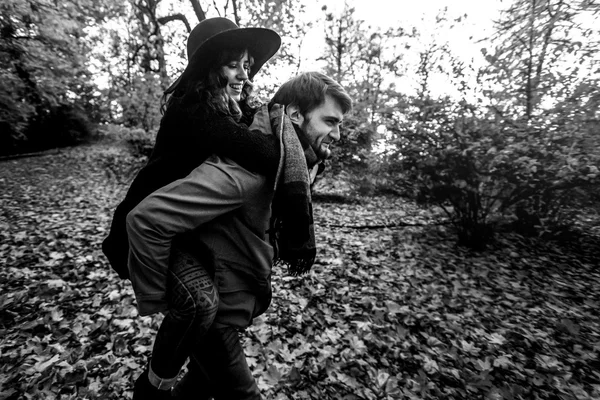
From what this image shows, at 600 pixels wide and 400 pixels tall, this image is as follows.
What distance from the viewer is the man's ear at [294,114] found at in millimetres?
1357

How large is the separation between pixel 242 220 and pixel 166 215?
0.30 m

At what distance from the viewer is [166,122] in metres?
1.19

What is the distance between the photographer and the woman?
1.12m

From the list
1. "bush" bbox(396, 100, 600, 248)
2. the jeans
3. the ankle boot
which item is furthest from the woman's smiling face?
"bush" bbox(396, 100, 600, 248)

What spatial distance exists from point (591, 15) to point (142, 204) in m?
6.32

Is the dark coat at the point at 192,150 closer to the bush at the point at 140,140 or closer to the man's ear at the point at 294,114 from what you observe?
the man's ear at the point at 294,114

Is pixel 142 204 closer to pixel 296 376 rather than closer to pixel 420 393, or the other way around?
pixel 296 376

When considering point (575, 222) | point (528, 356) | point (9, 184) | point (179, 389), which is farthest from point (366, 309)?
point (9, 184)

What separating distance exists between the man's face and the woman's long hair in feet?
1.07

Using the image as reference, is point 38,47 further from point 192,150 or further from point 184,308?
point 184,308

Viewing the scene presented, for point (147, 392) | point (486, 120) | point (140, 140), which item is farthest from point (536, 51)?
point (140, 140)

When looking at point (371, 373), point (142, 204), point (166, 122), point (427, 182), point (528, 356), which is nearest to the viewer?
point (142, 204)

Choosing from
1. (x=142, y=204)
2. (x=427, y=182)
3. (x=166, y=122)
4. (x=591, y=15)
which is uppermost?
(x=591, y=15)

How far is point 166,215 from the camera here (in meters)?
1.00
